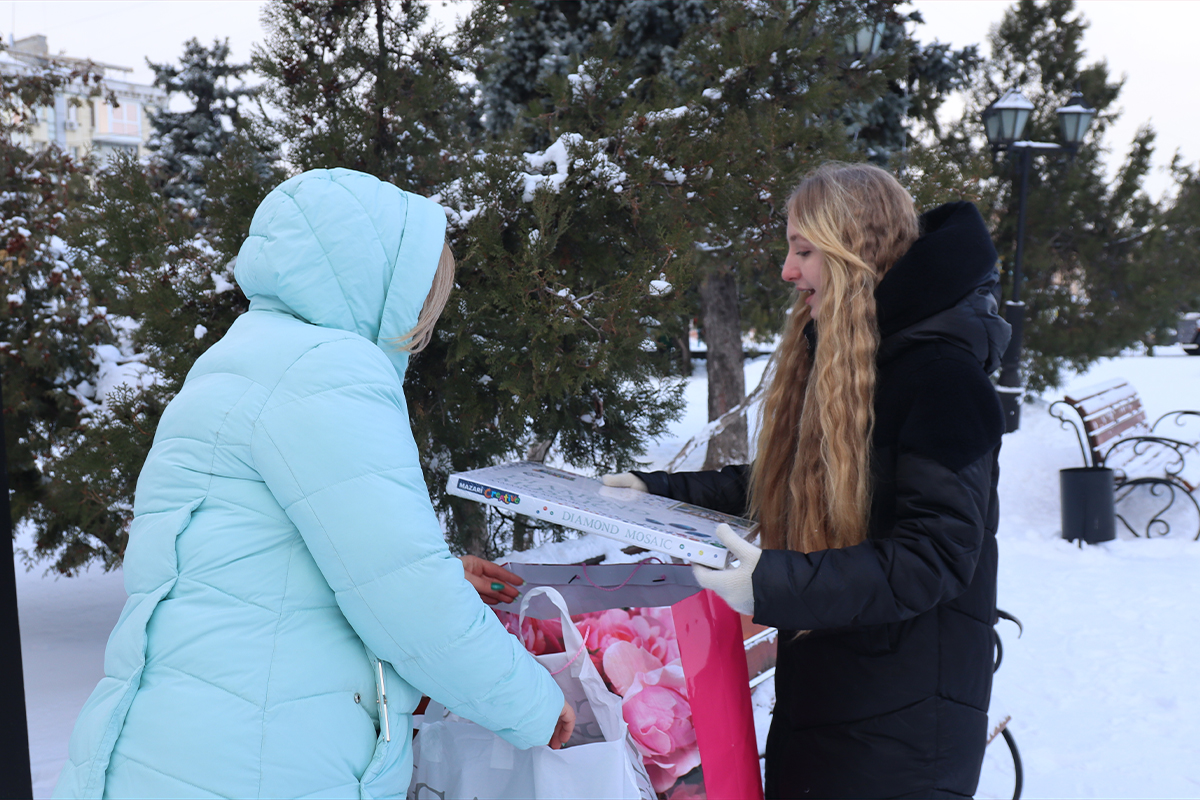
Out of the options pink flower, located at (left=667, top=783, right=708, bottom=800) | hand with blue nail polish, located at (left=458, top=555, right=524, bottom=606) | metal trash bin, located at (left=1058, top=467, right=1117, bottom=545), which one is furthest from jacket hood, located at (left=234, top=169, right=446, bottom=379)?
metal trash bin, located at (left=1058, top=467, right=1117, bottom=545)

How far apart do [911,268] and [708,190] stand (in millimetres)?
2014

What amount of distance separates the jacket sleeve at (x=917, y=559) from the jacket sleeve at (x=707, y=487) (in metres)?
0.64

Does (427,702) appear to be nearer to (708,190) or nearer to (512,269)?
(512,269)

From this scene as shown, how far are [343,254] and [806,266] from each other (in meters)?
0.88

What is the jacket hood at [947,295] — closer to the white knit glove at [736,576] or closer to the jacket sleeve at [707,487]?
the white knit glove at [736,576]

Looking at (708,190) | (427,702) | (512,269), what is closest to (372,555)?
(427,702)

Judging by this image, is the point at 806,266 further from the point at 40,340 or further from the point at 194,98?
the point at 194,98

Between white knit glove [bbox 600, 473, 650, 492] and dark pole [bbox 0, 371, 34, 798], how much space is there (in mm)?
1357

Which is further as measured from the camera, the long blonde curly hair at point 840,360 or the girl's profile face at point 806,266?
the girl's profile face at point 806,266

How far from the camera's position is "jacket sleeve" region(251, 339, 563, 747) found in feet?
3.98

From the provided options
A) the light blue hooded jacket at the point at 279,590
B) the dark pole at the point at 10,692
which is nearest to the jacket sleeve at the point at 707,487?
the light blue hooded jacket at the point at 279,590

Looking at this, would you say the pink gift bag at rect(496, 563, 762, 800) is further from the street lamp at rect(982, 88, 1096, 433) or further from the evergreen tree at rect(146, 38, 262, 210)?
the evergreen tree at rect(146, 38, 262, 210)

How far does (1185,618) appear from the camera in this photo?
202 inches

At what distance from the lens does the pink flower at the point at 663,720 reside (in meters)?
1.68
